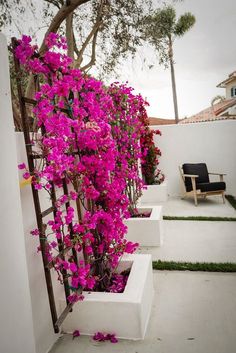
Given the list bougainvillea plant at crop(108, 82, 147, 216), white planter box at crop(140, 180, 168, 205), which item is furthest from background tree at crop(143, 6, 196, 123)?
bougainvillea plant at crop(108, 82, 147, 216)

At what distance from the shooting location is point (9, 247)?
5.20ft

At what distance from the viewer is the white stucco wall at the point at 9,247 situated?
1.53m

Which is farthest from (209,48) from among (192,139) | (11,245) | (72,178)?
(11,245)

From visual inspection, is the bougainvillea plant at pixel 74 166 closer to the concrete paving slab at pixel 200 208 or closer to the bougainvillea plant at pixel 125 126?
the bougainvillea plant at pixel 125 126

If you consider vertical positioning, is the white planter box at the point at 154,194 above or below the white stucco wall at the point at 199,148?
below

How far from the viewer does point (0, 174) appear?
1.54m

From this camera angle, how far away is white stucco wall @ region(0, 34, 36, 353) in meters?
1.53

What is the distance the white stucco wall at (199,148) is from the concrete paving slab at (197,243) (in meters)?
2.83

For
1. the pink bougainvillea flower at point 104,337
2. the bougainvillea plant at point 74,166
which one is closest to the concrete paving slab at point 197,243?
the bougainvillea plant at point 74,166

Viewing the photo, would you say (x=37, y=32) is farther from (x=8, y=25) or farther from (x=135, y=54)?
(x=135, y=54)

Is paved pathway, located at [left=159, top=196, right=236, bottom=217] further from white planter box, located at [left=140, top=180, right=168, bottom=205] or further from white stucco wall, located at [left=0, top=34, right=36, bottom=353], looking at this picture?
white stucco wall, located at [left=0, top=34, right=36, bottom=353]

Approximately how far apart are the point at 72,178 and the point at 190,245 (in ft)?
8.14

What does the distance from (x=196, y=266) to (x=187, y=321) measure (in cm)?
105

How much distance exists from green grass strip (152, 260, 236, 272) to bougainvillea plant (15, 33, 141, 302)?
919mm
